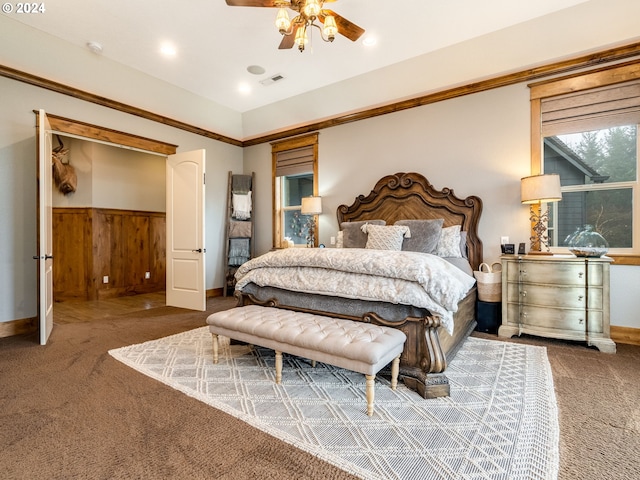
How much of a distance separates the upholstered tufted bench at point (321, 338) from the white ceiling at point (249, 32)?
3117 mm

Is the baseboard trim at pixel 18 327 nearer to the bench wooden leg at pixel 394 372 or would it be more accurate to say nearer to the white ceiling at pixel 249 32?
the white ceiling at pixel 249 32

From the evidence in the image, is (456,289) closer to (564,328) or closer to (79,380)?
(564,328)

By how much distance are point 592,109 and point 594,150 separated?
42cm

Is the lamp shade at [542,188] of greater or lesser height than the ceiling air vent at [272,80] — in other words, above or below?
below

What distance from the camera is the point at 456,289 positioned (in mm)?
2150

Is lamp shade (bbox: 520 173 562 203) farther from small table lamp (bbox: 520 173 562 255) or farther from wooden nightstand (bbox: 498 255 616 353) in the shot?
wooden nightstand (bbox: 498 255 616 353)

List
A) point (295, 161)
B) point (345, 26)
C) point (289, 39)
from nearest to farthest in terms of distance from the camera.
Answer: point (345, 26) → point (289, 39) → point (295, 161)

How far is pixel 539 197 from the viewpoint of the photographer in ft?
10.5

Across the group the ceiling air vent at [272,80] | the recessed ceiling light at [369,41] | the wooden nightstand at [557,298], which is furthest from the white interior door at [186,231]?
the wooden nightstand at [557,298]

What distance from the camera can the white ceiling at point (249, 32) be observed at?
327cm

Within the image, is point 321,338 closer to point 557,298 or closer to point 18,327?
point 557,298

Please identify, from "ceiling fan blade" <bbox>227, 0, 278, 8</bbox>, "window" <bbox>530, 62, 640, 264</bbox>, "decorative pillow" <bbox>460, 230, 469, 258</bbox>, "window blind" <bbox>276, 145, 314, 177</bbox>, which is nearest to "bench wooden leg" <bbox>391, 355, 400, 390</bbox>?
"decorative pillow" <bbox>460, 230, 469, 258</bbox>

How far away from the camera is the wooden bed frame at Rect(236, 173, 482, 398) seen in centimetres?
205

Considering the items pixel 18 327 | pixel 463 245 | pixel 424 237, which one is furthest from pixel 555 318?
pixel 18 327
